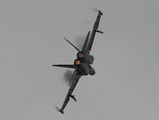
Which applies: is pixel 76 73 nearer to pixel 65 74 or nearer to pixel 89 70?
pixel 89 70

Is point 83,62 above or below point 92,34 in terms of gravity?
below

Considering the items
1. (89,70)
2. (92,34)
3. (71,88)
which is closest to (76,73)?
(89,70)

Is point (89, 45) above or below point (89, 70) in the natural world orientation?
above

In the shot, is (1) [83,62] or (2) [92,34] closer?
(1) [83,62]

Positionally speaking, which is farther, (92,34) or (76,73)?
(92,34)

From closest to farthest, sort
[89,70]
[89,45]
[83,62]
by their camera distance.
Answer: [83,62] < [89,70] < [89,45]

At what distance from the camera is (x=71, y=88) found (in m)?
51.4

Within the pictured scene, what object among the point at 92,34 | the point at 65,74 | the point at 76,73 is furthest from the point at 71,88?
the point at 92,34

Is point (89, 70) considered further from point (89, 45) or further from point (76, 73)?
point (89, 45)

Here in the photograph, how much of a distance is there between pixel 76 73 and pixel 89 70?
9.88 feet

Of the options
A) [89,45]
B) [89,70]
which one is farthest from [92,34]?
[89,70]

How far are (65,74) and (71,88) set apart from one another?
3.67m

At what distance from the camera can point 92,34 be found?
5275 cm

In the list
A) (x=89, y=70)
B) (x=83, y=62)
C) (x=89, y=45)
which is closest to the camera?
(x=83, y=62)
